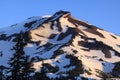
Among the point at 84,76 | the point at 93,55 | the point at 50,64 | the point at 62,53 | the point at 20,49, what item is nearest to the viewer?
the point at 20,49

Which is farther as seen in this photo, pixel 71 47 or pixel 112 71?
pixel 71 47

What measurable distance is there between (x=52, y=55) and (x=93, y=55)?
21.7 m

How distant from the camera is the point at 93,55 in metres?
194

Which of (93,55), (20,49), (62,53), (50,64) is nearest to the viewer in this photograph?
(20,49)

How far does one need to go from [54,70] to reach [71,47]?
31.9m

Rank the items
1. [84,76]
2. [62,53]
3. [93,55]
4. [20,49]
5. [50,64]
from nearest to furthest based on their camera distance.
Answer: [20,49]
[84,76]
[50,64]
[62,53]
[93,55]

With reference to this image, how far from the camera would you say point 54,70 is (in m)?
162

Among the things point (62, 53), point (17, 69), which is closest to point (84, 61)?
point (62, 53)

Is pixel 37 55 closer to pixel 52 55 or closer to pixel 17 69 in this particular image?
pixel 52 55

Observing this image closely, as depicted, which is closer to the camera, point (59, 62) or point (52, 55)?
point (59, 62)

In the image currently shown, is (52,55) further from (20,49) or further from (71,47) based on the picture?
(20,49)

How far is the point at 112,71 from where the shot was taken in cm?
17300

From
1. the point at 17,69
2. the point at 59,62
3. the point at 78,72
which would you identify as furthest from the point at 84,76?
the point at 17,69

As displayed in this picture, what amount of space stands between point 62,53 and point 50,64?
14.6 m
